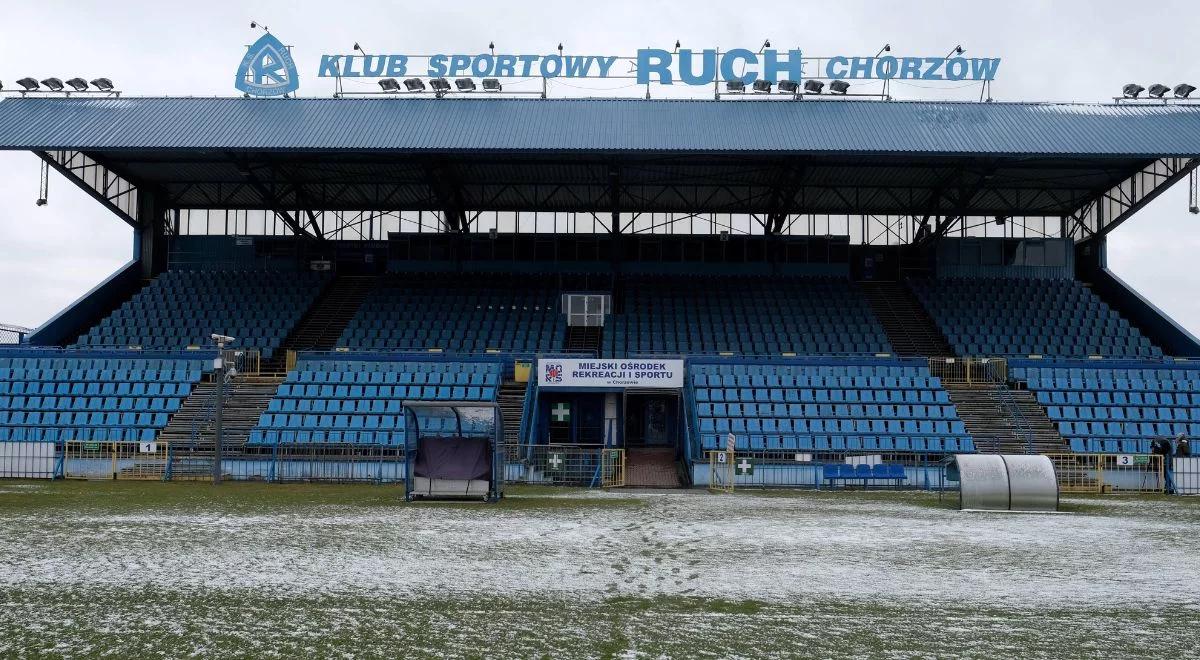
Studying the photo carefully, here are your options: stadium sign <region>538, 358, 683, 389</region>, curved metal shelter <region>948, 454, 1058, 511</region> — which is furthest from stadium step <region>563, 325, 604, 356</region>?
curved metal shelter <region>948, 454, 1058, 511</region>

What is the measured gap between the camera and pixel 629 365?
39469 millimetres

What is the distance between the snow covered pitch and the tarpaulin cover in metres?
3.74

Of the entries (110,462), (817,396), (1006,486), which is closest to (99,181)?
A: (110,462)

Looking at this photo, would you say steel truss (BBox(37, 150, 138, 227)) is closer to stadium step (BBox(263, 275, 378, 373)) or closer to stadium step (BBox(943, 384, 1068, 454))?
stadium step (BBox(263, 275, 378, 373))

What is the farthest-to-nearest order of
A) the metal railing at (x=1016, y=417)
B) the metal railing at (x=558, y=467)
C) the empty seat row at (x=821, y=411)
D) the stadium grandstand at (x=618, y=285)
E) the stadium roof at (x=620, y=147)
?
1. the stadium roof at (x=620, y=147)
2. the stadium grandstand at (x=618, y=285)
3. the empty seat row at (x=821, y=411)
4. the metal railing at (x=1016, y=417)
5. the metal railing at (x=558, y=467)

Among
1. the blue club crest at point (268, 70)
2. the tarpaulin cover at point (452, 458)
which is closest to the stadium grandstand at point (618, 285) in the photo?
the blue club crest at point (268, 70)

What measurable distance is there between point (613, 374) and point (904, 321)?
16825 mm

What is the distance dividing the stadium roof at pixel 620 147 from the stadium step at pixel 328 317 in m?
4.16

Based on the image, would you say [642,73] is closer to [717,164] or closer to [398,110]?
[717,164]

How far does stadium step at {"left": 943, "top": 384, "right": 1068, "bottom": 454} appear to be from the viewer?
36.8 meters

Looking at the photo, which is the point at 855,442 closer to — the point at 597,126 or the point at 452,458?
the point at 452,458

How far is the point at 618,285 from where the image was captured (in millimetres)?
51781

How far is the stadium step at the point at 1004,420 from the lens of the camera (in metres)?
36.8

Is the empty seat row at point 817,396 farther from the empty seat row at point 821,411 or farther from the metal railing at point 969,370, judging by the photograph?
the metal railing at point 969,370
